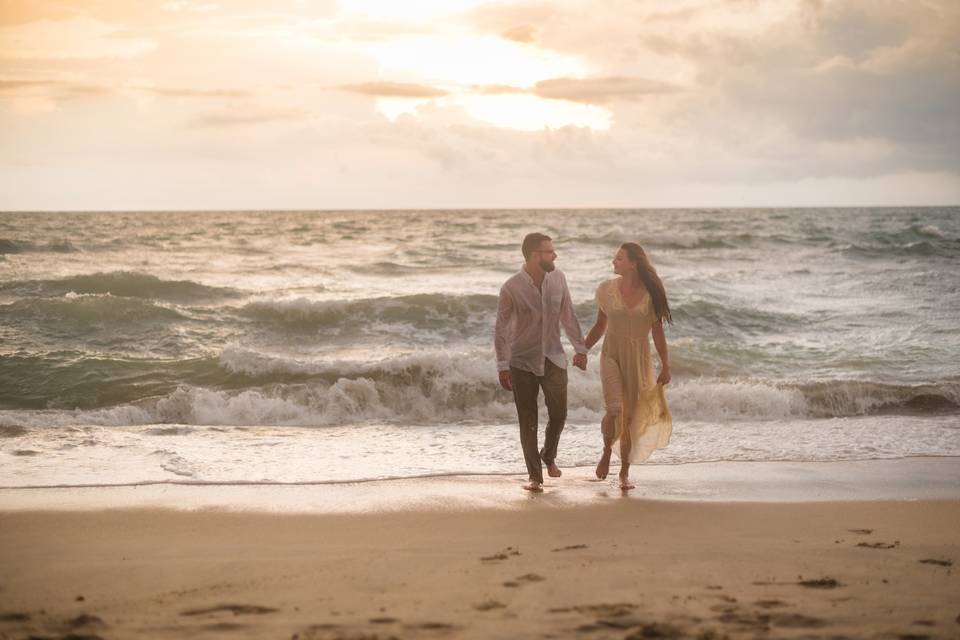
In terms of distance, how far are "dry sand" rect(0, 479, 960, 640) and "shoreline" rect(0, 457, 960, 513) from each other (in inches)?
7.4

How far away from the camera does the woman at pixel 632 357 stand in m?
6.95

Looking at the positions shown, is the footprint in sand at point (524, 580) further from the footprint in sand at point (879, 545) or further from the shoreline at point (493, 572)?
the footprint in sand at point (879, 545)

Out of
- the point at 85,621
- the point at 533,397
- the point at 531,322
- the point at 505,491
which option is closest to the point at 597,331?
the point at 531,322

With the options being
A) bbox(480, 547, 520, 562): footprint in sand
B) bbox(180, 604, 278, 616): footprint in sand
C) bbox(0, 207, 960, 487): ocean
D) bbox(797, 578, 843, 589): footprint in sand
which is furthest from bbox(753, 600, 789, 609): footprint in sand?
bbox(0, 207, 960, 487): ocean

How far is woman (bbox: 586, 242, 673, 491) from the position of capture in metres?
6.95

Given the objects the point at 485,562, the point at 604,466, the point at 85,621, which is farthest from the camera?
the point at 604,466

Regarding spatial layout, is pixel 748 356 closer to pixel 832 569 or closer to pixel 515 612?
pixel 832 569

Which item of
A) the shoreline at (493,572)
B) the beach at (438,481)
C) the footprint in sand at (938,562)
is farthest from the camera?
the footprint in sand at (938,562)

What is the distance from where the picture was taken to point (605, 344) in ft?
23.4

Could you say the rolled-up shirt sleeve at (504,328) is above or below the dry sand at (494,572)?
above

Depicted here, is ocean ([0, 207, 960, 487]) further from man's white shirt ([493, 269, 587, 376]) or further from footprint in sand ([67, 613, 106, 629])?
footprint in sand ([67, 613, 106, 629])

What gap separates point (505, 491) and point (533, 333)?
127cm

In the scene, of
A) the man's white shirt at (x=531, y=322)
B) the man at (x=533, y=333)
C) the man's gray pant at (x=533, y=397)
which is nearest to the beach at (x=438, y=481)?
the man's gray pant at (x=533, y=397)

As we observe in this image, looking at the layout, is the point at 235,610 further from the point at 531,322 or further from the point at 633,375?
the point at 633,375
